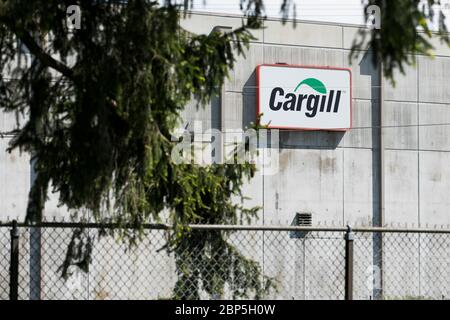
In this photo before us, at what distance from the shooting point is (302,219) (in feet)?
77.2

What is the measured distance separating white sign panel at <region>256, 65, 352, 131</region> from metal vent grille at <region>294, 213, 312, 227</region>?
244cm

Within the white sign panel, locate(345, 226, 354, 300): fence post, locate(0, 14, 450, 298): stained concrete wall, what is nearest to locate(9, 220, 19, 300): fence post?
locate(345, 226, 354, 300): fence post

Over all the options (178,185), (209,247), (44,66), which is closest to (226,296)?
(209,247)

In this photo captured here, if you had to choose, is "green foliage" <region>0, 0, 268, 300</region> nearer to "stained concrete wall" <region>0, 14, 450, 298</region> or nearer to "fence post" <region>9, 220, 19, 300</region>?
"fence post" <region>9, 220, 19, 300</region>

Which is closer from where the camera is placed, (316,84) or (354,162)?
A: (316,84)

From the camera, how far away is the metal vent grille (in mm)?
23500

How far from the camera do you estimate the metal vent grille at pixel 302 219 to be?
23500 millimetres

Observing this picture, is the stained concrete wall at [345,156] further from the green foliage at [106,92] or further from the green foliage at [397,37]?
the green foliage at [397,37]

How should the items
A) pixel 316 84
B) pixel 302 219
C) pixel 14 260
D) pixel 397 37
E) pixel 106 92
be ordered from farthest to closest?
pixel 316 84 → pixel 302 219 → pixel 14 260 → pixel 106 92 → pixel 397 37

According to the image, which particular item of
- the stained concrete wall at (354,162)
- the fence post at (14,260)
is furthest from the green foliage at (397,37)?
the stained concrete wall at (354,162)

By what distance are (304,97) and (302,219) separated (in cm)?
343

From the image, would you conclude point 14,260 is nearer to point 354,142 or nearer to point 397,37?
point 397,37

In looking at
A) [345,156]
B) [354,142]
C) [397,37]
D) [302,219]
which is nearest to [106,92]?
[397,37]

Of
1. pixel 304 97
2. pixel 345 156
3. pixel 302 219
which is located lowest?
pixel 302 219
